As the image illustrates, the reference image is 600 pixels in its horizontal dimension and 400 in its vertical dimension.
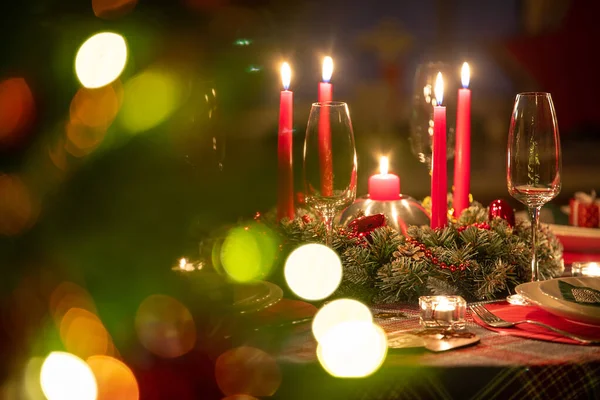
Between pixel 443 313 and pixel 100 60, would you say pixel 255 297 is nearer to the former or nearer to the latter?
pixel 443 313

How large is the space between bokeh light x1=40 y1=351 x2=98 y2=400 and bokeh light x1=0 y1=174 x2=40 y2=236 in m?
0.49

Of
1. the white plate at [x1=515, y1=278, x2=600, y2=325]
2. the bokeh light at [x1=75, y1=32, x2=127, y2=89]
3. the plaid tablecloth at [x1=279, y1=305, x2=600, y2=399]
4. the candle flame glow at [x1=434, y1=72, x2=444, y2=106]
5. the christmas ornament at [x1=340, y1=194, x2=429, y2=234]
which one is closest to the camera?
the plaid tablecloth at [x1=279, y1=305, x2=600, y2=399]

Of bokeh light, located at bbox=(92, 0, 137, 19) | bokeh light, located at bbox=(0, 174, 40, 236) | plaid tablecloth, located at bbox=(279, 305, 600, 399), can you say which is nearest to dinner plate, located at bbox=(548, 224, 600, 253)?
plaid tablecloth, located at bbox=(279, 305, 600, 399)

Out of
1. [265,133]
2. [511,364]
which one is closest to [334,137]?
[511,364]

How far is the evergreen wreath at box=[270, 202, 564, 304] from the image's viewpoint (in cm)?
118

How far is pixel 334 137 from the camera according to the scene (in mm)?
1133

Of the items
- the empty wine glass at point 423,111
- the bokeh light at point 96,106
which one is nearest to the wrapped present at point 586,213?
the empty wine glass at point 423,111

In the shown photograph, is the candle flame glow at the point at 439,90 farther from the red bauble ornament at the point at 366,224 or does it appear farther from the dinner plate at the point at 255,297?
the dinner plate at the point at 255,297

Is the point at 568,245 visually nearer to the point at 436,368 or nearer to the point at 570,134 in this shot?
the point at 436,368

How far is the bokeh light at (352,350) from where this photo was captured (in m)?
0.88

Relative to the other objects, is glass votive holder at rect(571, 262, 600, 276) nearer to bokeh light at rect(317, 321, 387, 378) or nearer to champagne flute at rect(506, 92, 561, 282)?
champagne flute at rect(506, 92, 561, 282)

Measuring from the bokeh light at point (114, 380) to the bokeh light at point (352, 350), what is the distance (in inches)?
8.8

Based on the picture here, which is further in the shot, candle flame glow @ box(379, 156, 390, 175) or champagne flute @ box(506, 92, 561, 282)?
candle flame glow @ box(379, 156, 390, 175)

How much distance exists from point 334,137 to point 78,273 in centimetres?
44
